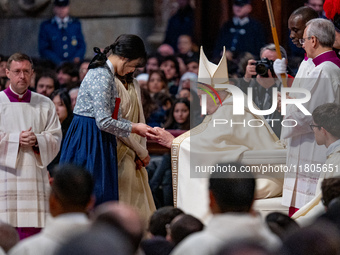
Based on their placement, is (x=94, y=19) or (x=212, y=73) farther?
(x=94, y=19)

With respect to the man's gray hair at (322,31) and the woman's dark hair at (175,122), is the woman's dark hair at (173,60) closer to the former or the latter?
the woman's dark hair at (175,122)

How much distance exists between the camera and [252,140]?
6.89m

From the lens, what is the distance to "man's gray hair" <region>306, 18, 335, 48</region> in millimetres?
6449

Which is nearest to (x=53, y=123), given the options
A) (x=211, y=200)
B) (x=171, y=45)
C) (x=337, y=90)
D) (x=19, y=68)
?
(x=19, y=68)

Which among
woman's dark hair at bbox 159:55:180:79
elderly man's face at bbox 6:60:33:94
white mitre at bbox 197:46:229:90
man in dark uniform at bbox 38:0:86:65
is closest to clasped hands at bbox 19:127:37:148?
elderly man's face at bbox 6:60:33:94

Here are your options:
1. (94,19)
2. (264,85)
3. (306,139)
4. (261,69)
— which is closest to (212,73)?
(261,69)

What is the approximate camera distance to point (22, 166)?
685 cm

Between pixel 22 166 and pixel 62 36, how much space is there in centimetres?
532

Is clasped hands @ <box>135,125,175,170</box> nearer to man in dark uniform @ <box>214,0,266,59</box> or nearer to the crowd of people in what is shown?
the crowd of people

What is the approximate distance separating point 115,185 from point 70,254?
343 centimetres

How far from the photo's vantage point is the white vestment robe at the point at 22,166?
6797 mm

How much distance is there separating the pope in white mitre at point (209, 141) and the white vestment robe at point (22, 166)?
3.23ft

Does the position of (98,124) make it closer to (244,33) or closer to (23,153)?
(23,153)

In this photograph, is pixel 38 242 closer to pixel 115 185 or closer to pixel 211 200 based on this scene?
pixel 211 200
